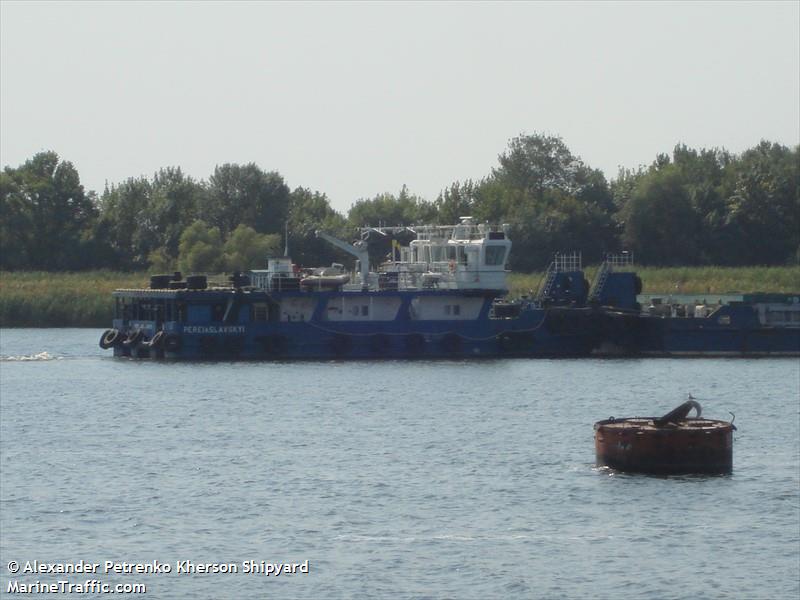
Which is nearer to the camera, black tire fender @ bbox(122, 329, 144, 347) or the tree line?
black tire fender @ bbox(122, 329, 144, 347)

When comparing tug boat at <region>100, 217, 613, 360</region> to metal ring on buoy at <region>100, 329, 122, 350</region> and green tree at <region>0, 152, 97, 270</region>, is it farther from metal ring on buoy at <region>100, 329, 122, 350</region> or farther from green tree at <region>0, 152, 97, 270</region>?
green tree at <region>0, 152, 97, 270</region>

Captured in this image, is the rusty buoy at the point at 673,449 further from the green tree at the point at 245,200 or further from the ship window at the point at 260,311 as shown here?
the green tree at the point at 245,200

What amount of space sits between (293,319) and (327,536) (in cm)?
3097

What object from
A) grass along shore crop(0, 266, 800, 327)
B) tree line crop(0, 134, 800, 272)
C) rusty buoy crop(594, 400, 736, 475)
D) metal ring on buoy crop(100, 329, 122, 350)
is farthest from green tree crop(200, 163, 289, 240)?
rusty buoy crop(594, 400, 736, 475)

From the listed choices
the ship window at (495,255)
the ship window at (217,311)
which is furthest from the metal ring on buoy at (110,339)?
the ship window at (495,255)

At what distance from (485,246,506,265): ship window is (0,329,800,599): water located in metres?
8.03

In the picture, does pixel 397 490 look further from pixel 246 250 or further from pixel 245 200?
pixel 245 200

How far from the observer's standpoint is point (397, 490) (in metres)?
32.1

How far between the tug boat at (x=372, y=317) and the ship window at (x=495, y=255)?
0.11ft

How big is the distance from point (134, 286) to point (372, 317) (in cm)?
2867

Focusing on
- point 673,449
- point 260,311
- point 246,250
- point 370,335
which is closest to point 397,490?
Answer: point 673,449

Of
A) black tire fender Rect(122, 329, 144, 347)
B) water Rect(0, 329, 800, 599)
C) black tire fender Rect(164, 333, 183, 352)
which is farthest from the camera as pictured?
black tire fender Rect(122, 329, 144, 347)

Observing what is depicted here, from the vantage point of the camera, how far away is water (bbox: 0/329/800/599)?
Result: 25.8 metres

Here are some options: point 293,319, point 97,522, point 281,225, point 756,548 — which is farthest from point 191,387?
point 281,225
